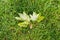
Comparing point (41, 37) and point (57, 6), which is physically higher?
point (57, 6)

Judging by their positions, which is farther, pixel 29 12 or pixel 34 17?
pixel 29 12

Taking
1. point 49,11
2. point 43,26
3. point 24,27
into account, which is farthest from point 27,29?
point 49,11

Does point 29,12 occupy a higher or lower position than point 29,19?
higher

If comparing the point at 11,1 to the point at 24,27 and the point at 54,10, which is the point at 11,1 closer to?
the point at 24,27

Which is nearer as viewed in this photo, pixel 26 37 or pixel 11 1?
pixel 26 37

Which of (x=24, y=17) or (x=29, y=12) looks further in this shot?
(x=29, y=12)

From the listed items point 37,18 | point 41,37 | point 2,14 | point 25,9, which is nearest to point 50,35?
point 41,37

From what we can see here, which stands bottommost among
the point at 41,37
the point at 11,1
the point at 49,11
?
the point at 41,37
